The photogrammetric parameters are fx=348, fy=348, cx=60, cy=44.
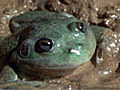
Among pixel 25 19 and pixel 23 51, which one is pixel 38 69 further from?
pixel 25 19

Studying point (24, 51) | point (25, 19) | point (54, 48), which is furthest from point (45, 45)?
point (25, 19)

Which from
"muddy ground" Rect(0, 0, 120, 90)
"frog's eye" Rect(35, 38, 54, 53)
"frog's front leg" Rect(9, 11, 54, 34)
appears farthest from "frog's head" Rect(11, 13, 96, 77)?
"frog's front leg" Rect(9, 11, 54, 34)

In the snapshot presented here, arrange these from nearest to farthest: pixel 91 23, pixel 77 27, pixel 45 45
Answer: pixel 45 45 < pixel 77 27 < pixel 91 23

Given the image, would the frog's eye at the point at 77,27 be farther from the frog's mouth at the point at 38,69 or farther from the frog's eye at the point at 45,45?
the frog's mouth at the point at 38,69

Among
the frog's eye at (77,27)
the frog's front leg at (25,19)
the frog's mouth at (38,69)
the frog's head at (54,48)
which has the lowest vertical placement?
the frog's mouth at (38,69)

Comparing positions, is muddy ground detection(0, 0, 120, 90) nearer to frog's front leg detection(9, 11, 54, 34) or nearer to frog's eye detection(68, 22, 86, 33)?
frog's front leg detection(9, 11, 54, 34)

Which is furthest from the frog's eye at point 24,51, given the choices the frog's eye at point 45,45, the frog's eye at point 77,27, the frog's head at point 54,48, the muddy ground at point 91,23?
the frog's eye at point 77,27
